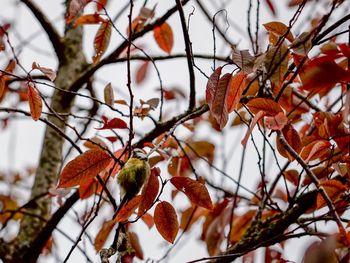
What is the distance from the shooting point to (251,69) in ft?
2.80

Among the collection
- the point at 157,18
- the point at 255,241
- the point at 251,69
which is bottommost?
the point at 255,241

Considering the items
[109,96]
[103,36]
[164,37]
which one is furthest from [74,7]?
[164,37]

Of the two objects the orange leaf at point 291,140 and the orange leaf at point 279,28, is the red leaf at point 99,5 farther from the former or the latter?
the orange leaf at point 291,140

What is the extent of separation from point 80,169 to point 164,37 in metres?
0.70

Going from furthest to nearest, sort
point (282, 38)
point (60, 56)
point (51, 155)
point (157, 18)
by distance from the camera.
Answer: point (60, 56) < point (51, 155) < point (157, 18) < point (282, 38)

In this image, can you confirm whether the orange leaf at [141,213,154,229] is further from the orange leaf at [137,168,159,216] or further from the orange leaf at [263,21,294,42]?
the orange leaf at [263,21,294,42]

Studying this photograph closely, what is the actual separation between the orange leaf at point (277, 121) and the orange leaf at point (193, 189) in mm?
196

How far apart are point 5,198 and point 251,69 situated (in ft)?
5.49

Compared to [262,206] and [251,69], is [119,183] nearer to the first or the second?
[251,69]

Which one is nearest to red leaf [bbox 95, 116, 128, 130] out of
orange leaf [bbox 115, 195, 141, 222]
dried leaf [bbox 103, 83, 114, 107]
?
dried leaf [bbox 103, 83, 114, 107]

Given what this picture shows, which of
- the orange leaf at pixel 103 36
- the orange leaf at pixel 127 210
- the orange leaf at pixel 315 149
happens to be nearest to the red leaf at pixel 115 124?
the orange leaf at pixel 127 210

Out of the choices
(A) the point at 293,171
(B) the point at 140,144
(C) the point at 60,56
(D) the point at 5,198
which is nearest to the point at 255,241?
(A) the point at 293,171

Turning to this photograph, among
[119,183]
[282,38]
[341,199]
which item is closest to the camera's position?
[119,183]

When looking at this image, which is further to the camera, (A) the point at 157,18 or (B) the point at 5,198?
(B) the point at 5,198
